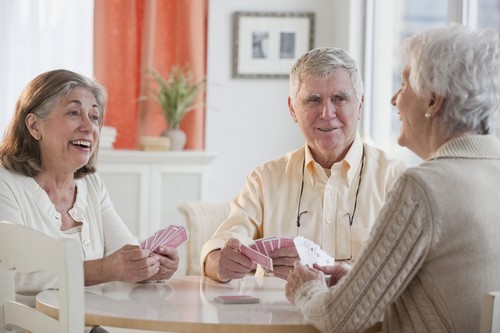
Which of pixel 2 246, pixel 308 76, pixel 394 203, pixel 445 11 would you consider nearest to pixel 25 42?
pixel 445 11

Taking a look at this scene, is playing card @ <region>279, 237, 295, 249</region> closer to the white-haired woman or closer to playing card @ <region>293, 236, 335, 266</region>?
playing card @ <region>293, 236, 335, 266</region>

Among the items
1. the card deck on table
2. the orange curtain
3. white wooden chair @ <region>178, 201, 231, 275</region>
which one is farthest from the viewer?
the orange curtain

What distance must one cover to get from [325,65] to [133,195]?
3.38 meters

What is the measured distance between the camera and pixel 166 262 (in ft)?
9.02

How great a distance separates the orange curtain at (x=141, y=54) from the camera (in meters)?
6.57

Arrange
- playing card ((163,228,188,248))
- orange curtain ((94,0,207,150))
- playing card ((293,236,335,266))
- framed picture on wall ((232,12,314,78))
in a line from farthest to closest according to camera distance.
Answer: framed picture on wall ((232,12,314,78)) < orange curtain ((94,0,207,150)) < playing card ((163,228,188,248)) < playing card ((293,236,335,266))

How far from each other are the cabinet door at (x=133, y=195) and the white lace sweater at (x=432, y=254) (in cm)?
433

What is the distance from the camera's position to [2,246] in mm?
2412

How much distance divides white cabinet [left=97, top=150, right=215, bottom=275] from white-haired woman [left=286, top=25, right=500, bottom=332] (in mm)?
4236

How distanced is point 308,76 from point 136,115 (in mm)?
3713

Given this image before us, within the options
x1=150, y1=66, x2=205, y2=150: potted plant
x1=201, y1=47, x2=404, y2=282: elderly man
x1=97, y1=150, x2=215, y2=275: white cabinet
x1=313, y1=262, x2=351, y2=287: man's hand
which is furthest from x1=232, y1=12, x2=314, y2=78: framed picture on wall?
x1=313, y1=262, x2=351, y2=287: man's hand

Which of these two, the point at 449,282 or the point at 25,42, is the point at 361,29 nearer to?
the point at 25,42

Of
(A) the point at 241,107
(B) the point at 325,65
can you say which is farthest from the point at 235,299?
(A) the point at 241,107

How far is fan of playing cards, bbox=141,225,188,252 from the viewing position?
9.00 feet
